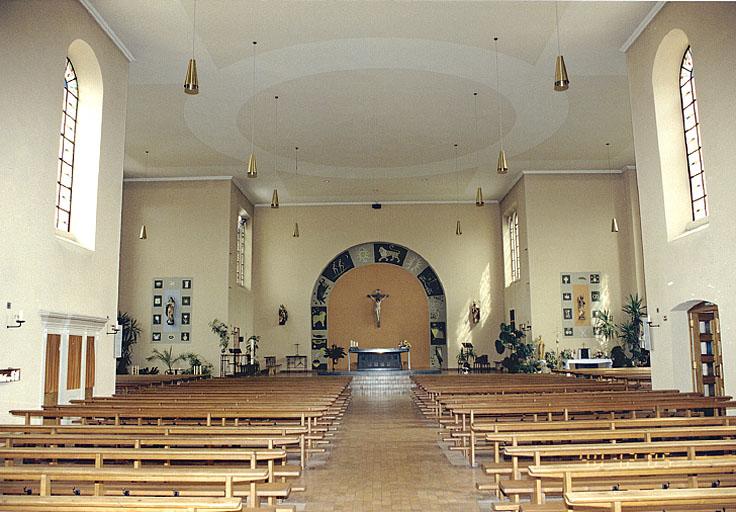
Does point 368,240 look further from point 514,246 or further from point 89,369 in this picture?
point 89,369

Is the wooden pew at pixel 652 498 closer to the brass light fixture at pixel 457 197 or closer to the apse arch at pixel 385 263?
the brass light fixture at pixel 457 197

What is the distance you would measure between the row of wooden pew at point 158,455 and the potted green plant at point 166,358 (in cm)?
998

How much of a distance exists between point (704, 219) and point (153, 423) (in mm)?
8028

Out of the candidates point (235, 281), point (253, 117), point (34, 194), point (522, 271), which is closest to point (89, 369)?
point (34, 194)

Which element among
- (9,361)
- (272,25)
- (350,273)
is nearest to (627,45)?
(272,25)

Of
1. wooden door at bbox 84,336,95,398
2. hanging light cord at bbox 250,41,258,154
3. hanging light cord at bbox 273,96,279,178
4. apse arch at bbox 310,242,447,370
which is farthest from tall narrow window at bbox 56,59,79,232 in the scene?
apse arch at bbox 310,242,447,370

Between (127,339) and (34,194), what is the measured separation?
11098 mm

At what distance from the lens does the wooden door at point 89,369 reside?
10.1 m

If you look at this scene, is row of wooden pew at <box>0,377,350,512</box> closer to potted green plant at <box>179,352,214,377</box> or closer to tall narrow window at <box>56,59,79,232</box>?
tall narrow window at <box>56,59,79,232</box>

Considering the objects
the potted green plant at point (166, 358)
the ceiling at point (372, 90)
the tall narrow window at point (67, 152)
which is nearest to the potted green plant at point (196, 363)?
the potted green plant at point (166, 358)

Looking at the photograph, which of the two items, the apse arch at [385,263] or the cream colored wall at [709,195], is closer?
the cream colored wall at [709,195]

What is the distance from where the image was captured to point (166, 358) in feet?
62.6

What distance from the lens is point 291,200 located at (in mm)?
23688

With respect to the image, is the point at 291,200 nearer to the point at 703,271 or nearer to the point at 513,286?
the point at 513,286
